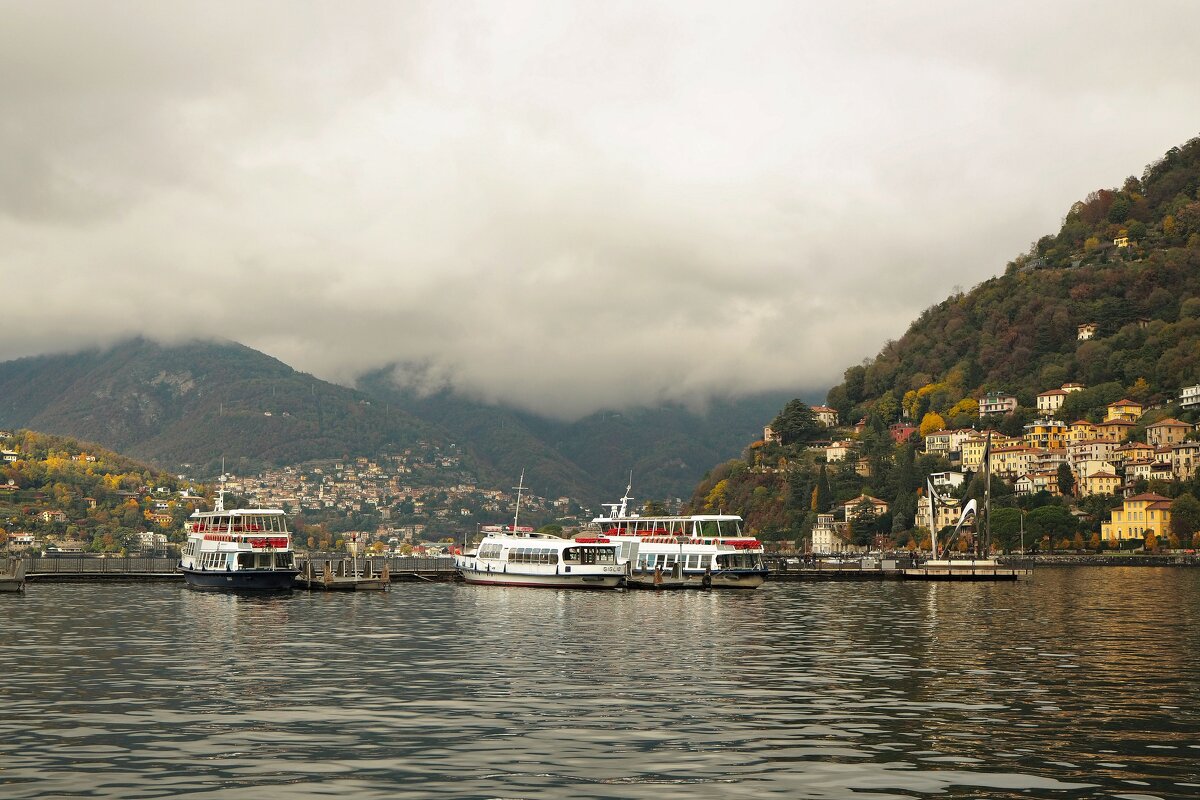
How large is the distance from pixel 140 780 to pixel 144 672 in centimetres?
2026

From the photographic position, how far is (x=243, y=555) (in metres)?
107

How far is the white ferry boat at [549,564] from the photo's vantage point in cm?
11162

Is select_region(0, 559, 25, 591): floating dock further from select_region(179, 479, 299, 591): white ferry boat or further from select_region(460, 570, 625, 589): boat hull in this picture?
select_region(460, 570, 625, 589): boat hull

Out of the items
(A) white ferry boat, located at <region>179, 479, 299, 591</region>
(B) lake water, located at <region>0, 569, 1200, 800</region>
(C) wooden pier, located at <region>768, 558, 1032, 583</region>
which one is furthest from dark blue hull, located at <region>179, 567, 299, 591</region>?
(C) wooden pier, located at <region>768, 558, 1032, 583</region>

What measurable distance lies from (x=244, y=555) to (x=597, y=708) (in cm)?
7616

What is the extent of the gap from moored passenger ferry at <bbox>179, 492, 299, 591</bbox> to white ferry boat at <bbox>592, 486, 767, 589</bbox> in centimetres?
3112

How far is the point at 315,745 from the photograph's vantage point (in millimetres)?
30469

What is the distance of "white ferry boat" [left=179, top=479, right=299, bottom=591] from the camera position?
104m

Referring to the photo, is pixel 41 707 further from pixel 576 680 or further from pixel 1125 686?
pixel 1125 686

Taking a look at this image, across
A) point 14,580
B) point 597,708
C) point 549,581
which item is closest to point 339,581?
point 549,581

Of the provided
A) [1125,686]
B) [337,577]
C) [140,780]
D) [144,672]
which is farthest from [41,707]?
[337,577]

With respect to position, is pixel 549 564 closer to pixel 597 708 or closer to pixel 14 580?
pixel 14 580

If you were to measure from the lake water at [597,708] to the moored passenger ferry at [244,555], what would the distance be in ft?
101

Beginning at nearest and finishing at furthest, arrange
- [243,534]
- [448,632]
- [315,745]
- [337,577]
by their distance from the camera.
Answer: [315,745] → [448,632] → [243,534] → [337,577]
